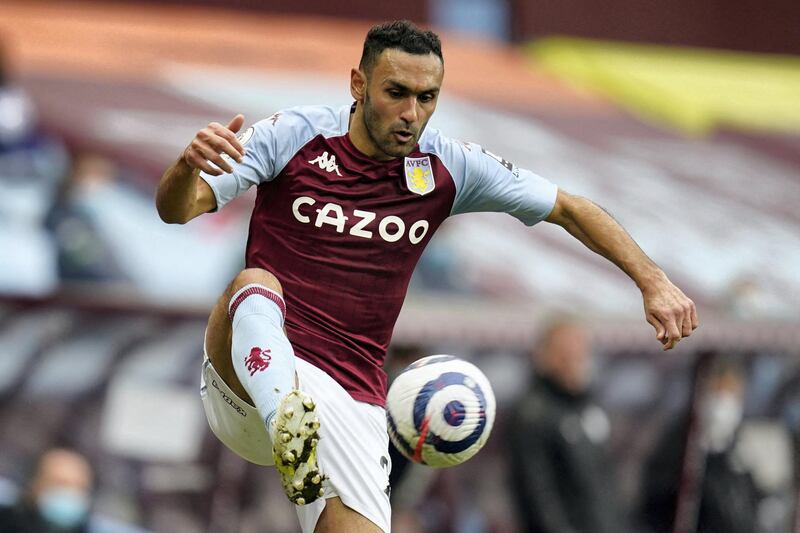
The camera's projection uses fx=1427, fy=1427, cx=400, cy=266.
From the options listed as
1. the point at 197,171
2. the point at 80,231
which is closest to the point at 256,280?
the point at 197,171

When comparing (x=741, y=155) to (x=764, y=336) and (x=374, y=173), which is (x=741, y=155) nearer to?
(x=764, y=336)

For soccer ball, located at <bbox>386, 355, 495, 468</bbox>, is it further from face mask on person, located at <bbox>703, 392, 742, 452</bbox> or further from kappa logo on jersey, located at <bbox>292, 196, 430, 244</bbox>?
face mask on person, located at <bbox>703, 392, 742, 452</bbox>

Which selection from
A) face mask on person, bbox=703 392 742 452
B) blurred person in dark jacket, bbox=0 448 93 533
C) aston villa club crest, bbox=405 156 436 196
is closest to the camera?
aston villa club crest, bbox=405 156 436 196

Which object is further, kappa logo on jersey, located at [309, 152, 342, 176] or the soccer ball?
the soccer ball

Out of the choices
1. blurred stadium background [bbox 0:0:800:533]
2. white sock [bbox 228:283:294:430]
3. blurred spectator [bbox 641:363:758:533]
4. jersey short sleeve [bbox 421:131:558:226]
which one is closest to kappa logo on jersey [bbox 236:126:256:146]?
white sock [bbox 228:283:294:430]

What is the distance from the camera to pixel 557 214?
6.87 m

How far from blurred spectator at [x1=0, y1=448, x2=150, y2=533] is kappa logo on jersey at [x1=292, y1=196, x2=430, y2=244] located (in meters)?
4.14

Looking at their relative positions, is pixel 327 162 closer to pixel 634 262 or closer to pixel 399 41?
pixel 399 41

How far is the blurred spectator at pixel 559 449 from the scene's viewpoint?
10.3m

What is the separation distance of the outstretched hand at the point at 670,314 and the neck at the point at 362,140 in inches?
54.4

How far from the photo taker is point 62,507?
9.78 meters

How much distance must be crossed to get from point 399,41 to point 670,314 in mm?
1690

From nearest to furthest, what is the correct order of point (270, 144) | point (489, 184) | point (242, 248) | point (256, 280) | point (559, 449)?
point (256, 280) < point (270, 144) < point (489, 184) < point (559, 449) < point (242, 248)

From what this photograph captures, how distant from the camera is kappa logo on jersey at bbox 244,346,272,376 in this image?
5836 mm
